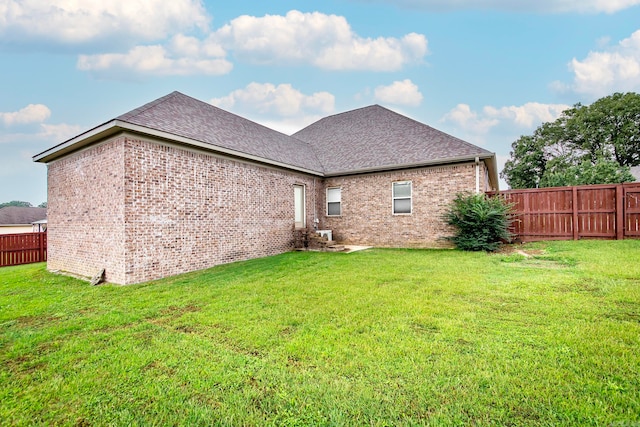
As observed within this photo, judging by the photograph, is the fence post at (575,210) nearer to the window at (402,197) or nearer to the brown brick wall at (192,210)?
the window at (402,197)

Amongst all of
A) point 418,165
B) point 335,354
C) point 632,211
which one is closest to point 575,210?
point 632,211

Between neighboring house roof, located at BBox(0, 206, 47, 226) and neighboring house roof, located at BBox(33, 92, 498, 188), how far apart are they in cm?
3674

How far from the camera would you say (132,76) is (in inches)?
460

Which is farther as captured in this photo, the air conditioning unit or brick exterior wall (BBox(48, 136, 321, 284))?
the air conditioning unit

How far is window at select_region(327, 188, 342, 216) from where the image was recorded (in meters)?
12.7

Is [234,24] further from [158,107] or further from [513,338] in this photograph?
[513,338]

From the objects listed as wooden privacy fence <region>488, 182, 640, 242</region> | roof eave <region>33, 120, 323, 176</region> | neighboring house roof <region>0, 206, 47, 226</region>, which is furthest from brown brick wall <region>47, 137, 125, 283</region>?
neighboring house roof <region>0, 206, 47, 226</region>

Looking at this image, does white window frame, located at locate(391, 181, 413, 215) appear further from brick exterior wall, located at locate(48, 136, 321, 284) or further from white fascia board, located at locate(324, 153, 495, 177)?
brick exterior wall, located at locate(48, 136, 321, 284)

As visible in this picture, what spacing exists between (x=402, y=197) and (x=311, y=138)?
23.0ft

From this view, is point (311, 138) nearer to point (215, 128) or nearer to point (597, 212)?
point (215, 128)

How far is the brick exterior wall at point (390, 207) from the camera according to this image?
10.4 meters

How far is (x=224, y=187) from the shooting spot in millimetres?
8430

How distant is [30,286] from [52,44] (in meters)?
8.75

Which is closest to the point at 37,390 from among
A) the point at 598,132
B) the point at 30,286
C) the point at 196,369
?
the point at 196,369
